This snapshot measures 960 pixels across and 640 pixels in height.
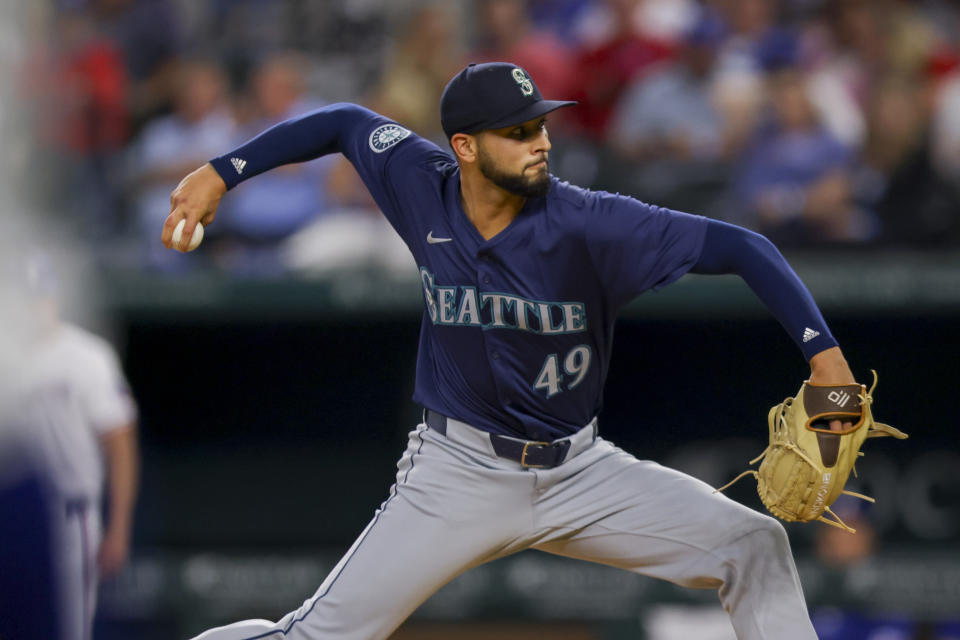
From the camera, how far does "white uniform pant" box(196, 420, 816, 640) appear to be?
3.31 meters

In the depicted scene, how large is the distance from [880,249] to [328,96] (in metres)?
3.20

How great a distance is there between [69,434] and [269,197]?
1822 mm

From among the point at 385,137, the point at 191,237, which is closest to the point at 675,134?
the point at 385,137

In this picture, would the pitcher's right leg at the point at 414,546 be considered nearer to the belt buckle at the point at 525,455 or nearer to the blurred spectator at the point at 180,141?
the belt buckle at the point at 525,455

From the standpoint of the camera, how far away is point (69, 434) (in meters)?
5.55

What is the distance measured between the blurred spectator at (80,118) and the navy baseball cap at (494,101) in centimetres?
385

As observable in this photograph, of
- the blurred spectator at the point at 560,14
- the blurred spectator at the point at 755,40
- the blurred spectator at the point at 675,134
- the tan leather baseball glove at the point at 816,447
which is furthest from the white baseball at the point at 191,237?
the blurred spectator at the point at 560,14

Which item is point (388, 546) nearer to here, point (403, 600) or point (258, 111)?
point (403, 600)

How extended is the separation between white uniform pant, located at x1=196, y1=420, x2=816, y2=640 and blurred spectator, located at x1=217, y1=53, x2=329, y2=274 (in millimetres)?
3196

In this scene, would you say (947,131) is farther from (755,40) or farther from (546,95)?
(546,95)

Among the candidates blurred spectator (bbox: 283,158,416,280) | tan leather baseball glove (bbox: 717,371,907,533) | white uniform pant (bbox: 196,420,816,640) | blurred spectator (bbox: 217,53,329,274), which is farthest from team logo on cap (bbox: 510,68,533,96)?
blurred spectator (bbox: 217,53,329,274)

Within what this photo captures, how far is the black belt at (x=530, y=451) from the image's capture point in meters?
3.46

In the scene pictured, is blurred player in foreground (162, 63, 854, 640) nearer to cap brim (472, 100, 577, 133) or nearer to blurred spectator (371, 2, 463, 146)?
cap brim (472, 100, 577, 133)

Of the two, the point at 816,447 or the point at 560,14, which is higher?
the point at 560,14
